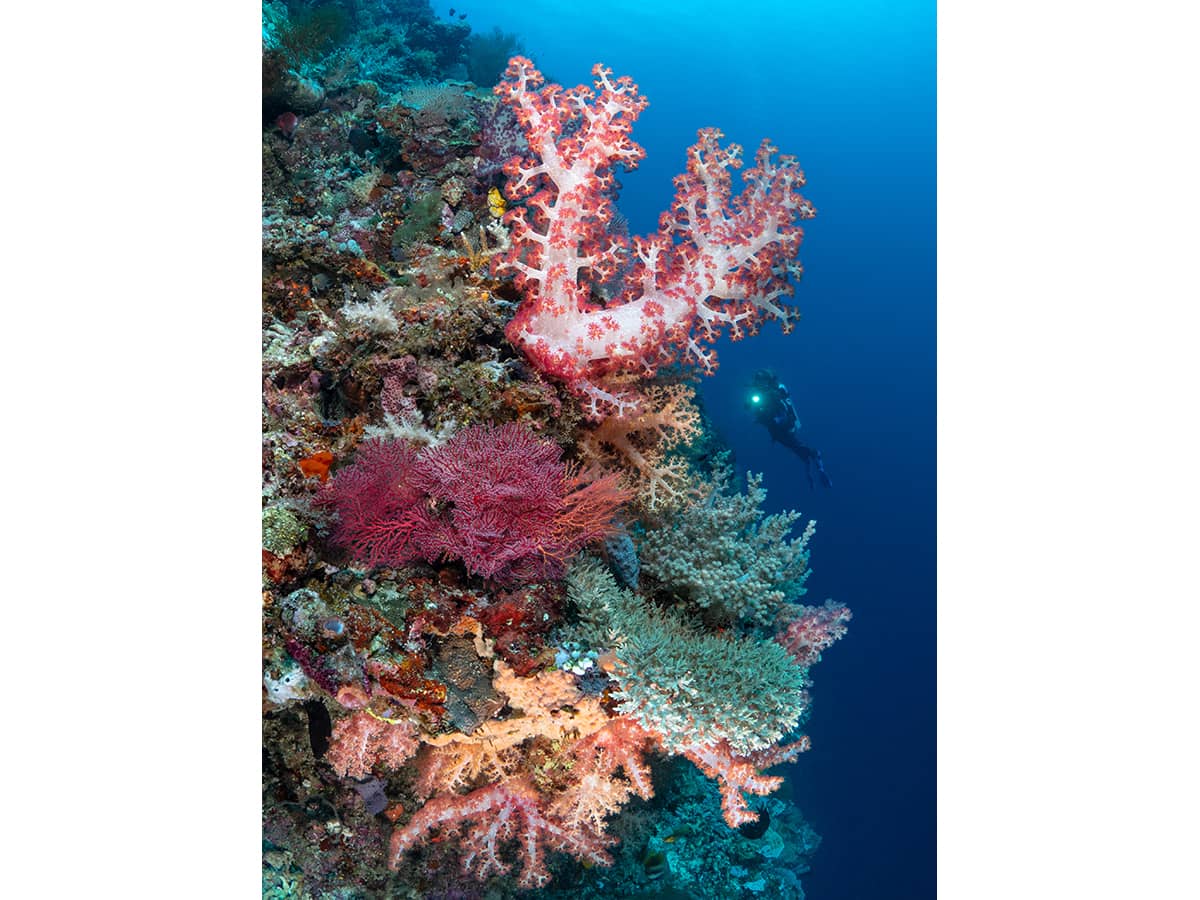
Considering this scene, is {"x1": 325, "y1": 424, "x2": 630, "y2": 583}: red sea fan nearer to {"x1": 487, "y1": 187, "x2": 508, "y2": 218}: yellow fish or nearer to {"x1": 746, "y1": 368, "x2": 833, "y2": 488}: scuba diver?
{"x1": 487, "y1": 187, "x2": 508, "y2": 218}: yellow fish

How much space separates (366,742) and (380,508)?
92 centimetres

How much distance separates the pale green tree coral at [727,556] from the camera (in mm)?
3389

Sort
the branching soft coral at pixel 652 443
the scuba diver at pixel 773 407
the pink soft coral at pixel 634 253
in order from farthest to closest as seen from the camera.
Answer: the scuba diver at pixel 773 407, the branching soft coral at pixel 652 443, the pink soft coral at pixel 634 253

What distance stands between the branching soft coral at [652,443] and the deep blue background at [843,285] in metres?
2.91

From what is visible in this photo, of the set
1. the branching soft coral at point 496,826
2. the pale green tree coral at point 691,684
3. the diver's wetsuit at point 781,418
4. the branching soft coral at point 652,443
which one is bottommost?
the branching soft coral at point 496,826

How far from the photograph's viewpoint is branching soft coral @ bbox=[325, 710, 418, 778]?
2.44 meters

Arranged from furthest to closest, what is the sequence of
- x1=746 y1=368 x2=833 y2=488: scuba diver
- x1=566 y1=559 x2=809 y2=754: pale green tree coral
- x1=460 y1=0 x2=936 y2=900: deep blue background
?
x1=460 y1=0 x2=936 y2=900: deep blue background → x1=746 y1=368 x2=833 y2=488: scuba diver → x1=566 y1=559 x2=809 y2=754: pale green tree coral

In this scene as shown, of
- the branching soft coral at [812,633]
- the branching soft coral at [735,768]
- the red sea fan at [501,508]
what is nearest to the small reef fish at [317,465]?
the red sea fan at [501,508]

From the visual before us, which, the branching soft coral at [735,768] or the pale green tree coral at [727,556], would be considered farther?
the pale green tree coral at [727,556]

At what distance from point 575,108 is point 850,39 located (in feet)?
21.6

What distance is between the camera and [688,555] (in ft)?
11.4

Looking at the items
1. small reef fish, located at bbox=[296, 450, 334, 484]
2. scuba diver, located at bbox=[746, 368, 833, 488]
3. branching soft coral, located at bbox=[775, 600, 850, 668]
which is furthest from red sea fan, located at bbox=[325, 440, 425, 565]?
scuba diver, located at bbox=[746, 368, 833, 488]

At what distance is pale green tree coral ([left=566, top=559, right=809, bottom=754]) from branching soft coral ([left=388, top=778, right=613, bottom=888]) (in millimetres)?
718

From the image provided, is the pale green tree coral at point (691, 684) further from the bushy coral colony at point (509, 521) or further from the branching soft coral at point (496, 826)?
the branching soft coral at point (496, 826)
